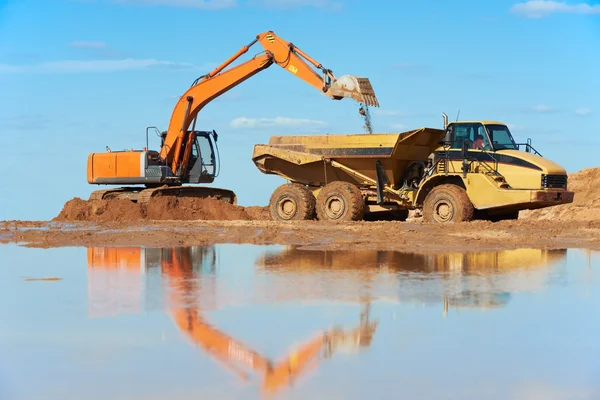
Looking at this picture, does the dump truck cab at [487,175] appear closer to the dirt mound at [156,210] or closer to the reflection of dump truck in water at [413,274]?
the reflection of dump truck in water at [413,274]

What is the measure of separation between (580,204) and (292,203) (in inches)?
576

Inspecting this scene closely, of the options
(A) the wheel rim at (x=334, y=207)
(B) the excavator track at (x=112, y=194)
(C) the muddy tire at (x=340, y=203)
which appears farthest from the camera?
(B) the excavator track at (x=112, y=194)

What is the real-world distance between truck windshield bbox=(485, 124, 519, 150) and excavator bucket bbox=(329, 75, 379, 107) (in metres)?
3.21

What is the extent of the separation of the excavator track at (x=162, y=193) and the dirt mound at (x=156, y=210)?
0.85 feet

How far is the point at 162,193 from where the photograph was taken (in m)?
28.6

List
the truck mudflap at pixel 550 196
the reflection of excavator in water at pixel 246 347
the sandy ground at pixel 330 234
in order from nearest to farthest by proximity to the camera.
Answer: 1. the reflection of excavator in water at pixel 246 347
2. the sandy ground at pixel 330 234
3. the truck mudflap at pixel 550 196

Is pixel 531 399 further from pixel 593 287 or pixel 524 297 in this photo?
pixel 593 287

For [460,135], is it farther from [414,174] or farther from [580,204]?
[580,204]

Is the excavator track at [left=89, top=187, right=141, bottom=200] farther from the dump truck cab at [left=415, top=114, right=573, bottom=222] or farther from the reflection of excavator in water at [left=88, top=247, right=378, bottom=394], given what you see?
the reflection of excavator in water at [left=88, top=247, right=378, bottom=394]

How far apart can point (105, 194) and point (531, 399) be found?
80.8 feet

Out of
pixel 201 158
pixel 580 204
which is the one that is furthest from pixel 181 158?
pixel 580 204

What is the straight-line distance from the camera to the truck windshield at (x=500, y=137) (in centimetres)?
2298

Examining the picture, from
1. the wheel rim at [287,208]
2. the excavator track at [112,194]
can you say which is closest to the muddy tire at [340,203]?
the wheel rim at [287,208]

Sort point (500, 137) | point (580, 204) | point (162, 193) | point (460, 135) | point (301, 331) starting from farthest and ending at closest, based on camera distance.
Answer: point (580, 204), point (162, 193), point (460, 135), point (500, 137), point (301, 331)
